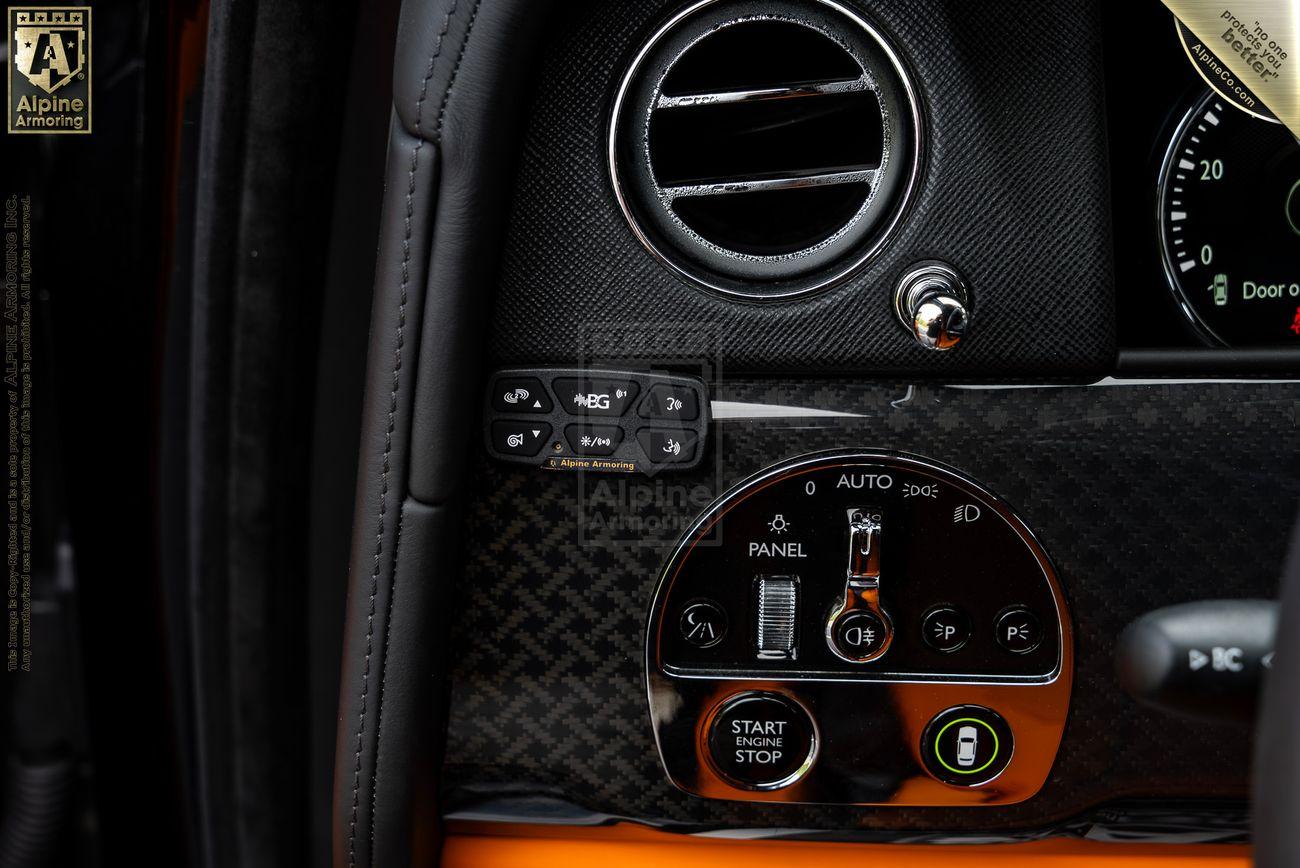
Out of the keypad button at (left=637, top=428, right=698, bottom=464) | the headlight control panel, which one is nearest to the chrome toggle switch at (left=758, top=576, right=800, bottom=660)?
the headlight control panel

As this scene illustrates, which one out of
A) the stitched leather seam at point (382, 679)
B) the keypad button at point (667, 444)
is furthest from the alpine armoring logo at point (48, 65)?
the keypad button at point (667, 444)

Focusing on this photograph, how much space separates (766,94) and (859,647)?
45cm

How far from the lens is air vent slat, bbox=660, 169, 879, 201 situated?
2.63ft

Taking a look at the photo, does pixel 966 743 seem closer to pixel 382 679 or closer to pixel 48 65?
pixel 382 679

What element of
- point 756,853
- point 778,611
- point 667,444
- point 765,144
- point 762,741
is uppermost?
point 765,144

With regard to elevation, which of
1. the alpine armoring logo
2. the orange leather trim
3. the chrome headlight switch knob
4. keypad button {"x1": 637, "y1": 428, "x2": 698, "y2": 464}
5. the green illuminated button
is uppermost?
the alpine armoring logo

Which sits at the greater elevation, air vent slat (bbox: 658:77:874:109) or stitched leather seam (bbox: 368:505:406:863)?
air vent slat (bbox: 658:77:874:109)

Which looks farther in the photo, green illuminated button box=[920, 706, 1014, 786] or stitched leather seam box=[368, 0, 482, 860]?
green illuminated button box=[920, 706, 1014, 786]

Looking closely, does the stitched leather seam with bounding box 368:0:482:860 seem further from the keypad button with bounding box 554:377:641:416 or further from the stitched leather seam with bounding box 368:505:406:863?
the keypad button with bounding box 554:377:641:416

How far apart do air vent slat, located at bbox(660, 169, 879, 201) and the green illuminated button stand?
0.45 metres

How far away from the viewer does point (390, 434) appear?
2.61 feet

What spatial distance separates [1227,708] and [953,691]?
34 cm

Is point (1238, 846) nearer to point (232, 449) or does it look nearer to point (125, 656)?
point (232, 449)

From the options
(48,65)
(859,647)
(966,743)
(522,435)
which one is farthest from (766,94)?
(48,65)
